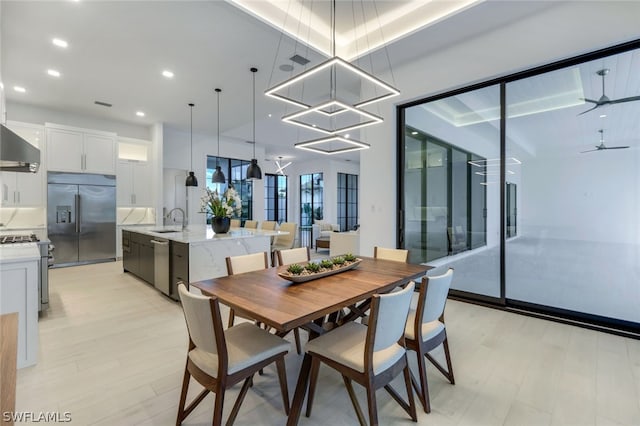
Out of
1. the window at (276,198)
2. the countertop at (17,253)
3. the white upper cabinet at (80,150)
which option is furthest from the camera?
the window at (276,198)

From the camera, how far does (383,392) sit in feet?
6.59

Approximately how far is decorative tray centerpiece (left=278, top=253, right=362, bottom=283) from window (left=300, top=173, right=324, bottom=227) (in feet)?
31.1

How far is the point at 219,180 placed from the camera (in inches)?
230

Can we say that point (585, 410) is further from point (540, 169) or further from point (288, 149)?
A: point (288, 149)

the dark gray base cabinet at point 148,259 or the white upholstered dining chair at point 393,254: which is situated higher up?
the white upholstered dining chair at point 393,254

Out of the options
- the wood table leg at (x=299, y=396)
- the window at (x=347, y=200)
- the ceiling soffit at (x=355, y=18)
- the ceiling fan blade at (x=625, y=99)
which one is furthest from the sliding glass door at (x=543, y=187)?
the window at (x=347, y=200)

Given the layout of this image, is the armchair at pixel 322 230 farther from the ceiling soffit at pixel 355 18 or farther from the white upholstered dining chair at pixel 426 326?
the white upholstered dining chair at pixel 426 326

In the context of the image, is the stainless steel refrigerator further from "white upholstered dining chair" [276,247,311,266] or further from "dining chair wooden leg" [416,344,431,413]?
"dining chair wooden leg" [416,344,431,413]

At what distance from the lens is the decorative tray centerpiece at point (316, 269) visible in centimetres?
212

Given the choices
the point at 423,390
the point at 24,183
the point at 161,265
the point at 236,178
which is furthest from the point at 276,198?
the point at 423,390

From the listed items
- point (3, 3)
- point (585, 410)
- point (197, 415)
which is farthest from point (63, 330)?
point (585, 410)

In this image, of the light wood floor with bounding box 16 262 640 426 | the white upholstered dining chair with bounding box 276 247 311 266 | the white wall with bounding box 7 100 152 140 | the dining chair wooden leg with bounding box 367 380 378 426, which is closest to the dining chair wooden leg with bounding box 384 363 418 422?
the light wood floor with bounding box 16 262 640 426

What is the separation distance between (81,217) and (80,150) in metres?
1.43

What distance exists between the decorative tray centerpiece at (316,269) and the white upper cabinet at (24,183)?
6085mm
